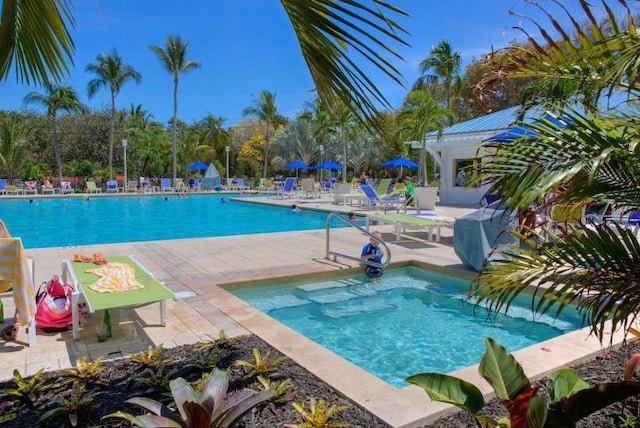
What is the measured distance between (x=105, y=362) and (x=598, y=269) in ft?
11.0

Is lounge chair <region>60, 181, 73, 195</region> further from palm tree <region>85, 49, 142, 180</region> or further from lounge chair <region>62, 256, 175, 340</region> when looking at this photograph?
lounge chair <region>62, 256, 175, 340</region>

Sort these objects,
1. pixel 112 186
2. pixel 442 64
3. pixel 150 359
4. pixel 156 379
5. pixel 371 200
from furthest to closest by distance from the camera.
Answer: pixel 442 64, pixel 112 186, pixel 371 200, pixel 150 359, pixel 156 379

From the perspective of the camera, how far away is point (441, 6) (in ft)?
7.79

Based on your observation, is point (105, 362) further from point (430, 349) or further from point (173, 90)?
point (173, 90)

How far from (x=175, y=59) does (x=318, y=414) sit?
3418cm

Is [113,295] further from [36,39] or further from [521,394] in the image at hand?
[521,394]

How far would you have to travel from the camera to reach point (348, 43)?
4.75 ft

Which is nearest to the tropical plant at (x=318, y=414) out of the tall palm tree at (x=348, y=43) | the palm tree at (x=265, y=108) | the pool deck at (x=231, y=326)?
the pool deck at (x=231, y=326)

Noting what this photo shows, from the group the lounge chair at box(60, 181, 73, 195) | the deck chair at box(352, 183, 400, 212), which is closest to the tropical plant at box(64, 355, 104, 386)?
the deck chair at box(352, 183, 400, 212)

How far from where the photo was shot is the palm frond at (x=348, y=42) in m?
1.43

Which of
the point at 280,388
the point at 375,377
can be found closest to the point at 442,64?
the point at 375,377

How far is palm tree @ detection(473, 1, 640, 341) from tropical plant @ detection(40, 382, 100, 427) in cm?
235

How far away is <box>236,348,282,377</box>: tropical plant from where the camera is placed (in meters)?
3.27

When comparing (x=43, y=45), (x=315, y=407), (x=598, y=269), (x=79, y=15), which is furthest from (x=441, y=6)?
(x=315, y=407)
